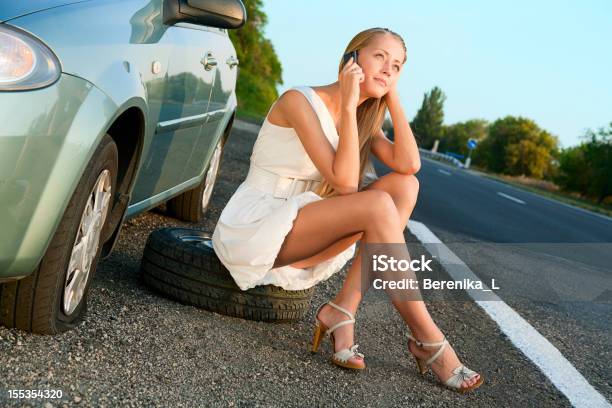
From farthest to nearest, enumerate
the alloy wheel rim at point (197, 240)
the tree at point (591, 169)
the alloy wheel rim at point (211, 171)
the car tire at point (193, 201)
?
the tree at point (591, 169), the alloy wheel rim at point (211, 171), the car tire at point (193, 201), the alloy wheel rim at point (197, 240)

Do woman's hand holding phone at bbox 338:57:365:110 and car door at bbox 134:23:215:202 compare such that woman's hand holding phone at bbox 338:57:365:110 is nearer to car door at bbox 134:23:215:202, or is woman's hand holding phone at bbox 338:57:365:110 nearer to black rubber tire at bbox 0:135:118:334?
car door at bbox 134:23:215:202

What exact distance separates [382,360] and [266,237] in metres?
0.73

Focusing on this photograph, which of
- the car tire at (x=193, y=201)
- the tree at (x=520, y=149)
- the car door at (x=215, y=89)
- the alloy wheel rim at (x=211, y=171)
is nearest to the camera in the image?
the car door at (x=215, y=89)

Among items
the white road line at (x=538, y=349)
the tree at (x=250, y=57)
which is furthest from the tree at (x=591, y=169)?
the white road line at (x=538, y=349)

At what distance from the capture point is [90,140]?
2.78 metres

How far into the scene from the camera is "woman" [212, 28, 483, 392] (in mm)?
3598

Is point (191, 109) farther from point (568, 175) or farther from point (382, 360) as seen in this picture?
point (568, 175)

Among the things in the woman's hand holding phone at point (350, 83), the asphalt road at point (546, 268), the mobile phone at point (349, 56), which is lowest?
the asphalt road at point (546, 268)

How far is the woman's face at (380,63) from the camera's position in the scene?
394 cm

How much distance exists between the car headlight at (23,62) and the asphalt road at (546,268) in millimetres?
2699

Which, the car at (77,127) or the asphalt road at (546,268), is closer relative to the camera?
the car at (77,127)

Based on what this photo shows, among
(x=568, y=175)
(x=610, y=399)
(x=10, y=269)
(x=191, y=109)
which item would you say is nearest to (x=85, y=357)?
(x=10, y=269)

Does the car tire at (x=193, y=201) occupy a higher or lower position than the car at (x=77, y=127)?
lower

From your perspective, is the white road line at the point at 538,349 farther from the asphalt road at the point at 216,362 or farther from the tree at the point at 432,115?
the tree at the point at 432,115
